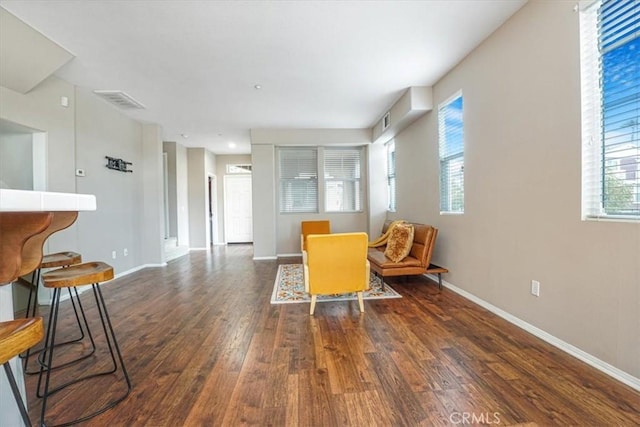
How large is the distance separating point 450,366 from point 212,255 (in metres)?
5.98

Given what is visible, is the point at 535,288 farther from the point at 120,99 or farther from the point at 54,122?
the point at 120,99

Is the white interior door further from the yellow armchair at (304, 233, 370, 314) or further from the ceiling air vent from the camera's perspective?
the yellow armchair at (304, 233, 370, 314)

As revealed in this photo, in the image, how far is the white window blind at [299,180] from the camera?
651 cm

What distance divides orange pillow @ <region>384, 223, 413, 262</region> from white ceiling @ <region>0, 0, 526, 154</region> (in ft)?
6.56

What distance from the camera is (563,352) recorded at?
2010mm

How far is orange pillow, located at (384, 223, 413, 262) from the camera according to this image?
3633 mm

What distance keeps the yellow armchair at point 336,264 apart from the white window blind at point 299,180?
3685 millimetres

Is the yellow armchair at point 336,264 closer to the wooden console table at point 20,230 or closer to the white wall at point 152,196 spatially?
the wooden console table at point 20,230

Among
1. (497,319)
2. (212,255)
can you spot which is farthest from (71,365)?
(212,255)

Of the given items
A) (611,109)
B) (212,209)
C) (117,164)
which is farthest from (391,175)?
(212,209)

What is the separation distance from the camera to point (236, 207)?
28.2 ft

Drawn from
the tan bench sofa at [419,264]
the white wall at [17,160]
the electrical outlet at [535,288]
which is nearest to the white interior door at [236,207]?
the white wall at [17,160]

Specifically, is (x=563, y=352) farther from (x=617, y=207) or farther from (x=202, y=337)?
(x=202, y=337)

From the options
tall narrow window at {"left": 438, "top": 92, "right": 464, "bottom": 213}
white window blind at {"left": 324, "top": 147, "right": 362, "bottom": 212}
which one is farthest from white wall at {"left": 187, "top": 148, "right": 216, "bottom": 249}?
tall narrow window at {"left": 438, "top": 92, "right": 464, "bottom": 213}
